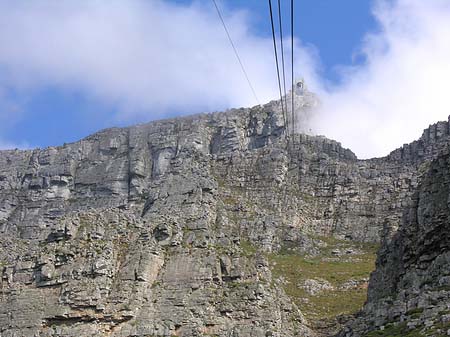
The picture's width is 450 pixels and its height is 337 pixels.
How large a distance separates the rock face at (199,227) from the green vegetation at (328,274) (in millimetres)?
3852

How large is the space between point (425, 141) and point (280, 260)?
4698 cm

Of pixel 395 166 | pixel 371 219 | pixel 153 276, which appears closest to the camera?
pixel 153 276

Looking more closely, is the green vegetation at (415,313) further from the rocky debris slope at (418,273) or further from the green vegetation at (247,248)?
the green vegetation at (247,248)

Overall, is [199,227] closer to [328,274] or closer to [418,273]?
[328,274]

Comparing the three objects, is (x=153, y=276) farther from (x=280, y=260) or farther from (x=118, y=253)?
(x=280, y=260)

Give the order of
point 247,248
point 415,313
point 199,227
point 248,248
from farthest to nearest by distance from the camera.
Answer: point 248,248 < point 247,248 < point 199,227 < point 415,313

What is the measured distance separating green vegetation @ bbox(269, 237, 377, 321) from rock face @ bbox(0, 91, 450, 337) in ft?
12.6

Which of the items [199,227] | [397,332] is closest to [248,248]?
[199,227]

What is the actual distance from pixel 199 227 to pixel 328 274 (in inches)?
1207

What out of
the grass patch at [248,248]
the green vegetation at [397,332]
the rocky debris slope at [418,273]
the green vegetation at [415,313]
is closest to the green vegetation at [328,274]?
the grass patch at [248,248]

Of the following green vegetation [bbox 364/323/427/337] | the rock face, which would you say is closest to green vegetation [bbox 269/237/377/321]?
the rock face

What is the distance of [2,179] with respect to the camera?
650 feet

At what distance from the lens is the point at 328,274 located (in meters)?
106

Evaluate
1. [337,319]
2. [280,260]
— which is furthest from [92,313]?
[280,260]
